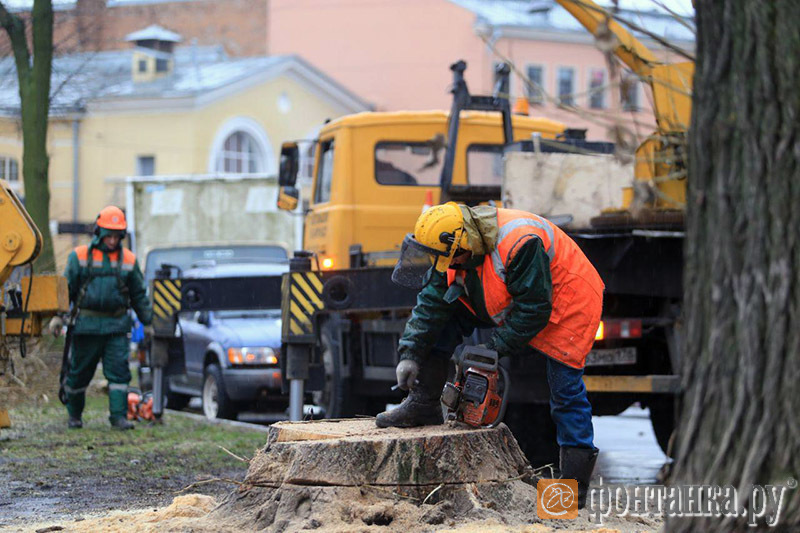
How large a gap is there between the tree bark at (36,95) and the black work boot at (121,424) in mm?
4967

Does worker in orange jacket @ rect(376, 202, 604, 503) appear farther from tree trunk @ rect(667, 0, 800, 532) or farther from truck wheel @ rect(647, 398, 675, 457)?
truck wheel @ rect(647, 398, 675, 457)

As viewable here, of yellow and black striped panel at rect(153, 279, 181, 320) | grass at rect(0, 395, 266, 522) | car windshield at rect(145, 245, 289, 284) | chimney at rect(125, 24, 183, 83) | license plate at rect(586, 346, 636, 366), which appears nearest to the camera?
grass at rect(0, 395, 266, 522)

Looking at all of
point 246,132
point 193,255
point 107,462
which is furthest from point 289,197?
point 246,132

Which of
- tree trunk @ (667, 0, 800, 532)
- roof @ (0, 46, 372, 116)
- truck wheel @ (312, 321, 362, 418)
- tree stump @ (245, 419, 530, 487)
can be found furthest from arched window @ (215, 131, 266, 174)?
tree trunk @ (667, 0, 800, 532)

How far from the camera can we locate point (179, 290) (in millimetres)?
11133

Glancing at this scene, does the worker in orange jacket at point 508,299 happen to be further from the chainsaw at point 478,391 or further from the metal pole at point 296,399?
the metal pole at point 296,399

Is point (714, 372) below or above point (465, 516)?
above

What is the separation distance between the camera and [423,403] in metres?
6.13

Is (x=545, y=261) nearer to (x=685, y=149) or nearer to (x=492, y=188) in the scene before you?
(x=685, y=149)

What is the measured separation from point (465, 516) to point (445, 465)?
0.26 metres

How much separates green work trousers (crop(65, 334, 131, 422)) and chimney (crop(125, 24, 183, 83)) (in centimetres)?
3029

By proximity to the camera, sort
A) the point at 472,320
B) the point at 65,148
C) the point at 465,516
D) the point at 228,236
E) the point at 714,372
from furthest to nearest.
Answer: the point at 65,148 < the point at 228,236 < the point at 472,320 < the point at 465,516 < the point at 714,372

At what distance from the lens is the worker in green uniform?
34.7ft

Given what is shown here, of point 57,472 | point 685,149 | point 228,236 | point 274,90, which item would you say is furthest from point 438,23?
point 685,149
